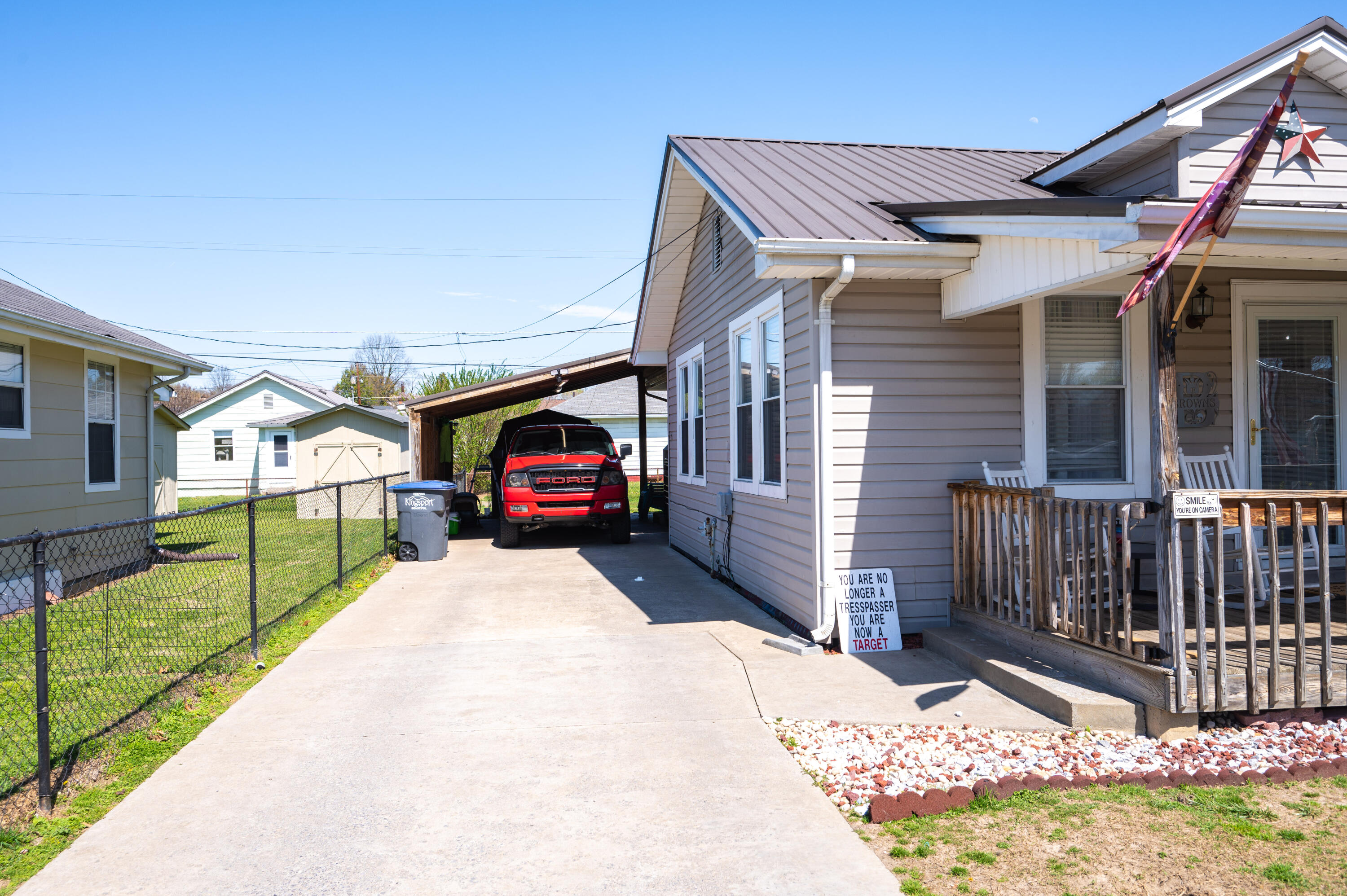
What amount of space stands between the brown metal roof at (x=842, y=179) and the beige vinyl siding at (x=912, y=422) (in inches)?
24.2

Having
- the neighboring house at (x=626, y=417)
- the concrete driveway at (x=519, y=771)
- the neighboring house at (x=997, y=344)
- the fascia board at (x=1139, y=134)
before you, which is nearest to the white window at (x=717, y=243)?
the neighboring house at (x=997, y=344)

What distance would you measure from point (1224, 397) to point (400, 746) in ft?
21.9

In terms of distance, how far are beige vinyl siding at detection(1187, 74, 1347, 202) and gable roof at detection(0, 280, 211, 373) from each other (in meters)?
10.4

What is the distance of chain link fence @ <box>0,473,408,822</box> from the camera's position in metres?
4.23

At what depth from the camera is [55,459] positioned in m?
9.82

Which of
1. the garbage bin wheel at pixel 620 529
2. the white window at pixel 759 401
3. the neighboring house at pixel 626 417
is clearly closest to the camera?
the white window at pixel 759 401

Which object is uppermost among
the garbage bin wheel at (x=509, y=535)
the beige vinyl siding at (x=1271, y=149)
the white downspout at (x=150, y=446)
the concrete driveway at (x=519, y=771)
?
the beige vinyl siding at (x=1271, y=149)

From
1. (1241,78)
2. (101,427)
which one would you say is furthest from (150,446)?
(1241,78)

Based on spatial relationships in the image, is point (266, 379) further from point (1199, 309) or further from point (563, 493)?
point (1199, 309)

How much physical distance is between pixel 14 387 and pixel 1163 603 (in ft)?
36.3

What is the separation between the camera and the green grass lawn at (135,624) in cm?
489

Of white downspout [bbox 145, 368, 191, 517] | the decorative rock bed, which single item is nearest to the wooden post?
the decorative rock bed

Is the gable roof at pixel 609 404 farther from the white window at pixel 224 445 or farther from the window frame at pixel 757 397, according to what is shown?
the window frame at pixel 757 397

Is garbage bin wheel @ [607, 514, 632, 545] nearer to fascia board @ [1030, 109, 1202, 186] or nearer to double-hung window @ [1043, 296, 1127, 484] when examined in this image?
double-hung window @ [1043, 296, 1127, 484]
